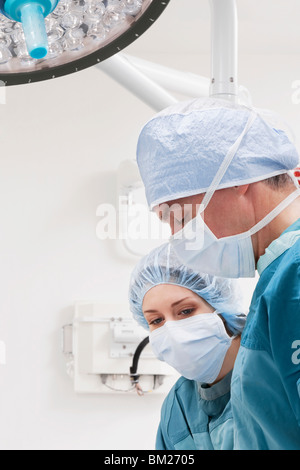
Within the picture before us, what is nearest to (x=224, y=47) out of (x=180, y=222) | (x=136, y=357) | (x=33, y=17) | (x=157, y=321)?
(x=180, y=222)

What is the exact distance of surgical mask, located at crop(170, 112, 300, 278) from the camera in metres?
1.03

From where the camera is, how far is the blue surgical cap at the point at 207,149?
1.04 metres

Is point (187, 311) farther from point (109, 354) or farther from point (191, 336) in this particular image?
point (109, 354)

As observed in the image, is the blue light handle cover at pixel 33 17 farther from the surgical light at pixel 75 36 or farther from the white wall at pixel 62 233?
the white wall at pixel 62 233

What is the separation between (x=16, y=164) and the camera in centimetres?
237

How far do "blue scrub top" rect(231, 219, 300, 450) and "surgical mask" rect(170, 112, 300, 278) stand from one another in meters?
0.05

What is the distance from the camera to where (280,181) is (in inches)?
41.8

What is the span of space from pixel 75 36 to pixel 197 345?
94 centimetres

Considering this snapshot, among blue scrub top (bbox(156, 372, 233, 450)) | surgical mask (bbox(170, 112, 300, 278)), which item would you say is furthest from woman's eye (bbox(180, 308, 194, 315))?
surgical mask (bbox(170, 112, 300, 278))

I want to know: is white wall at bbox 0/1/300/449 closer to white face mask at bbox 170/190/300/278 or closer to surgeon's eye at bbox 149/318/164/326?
surgeon's eye at bbox 149/318/164/326

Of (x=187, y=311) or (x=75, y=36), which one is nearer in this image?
(x=75, y=36)
